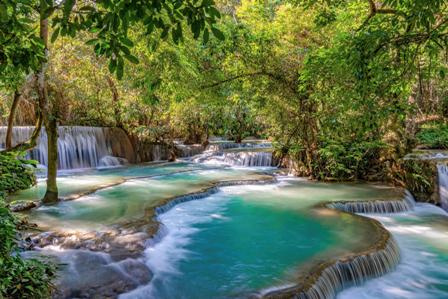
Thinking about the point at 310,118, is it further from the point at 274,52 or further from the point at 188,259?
the point at 188,259

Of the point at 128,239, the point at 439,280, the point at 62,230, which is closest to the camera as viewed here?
the point at 439,280

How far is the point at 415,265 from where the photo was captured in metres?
6.24

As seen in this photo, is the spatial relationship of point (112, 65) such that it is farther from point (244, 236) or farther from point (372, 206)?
point (372, 206)


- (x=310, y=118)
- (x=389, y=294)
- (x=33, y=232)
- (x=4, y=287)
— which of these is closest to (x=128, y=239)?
(x=33, y=232)

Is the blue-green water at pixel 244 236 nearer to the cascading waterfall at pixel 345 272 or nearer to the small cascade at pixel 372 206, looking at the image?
the cascading waterfall at pixel 345 272

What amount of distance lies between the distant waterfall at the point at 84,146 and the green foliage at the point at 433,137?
14638mm

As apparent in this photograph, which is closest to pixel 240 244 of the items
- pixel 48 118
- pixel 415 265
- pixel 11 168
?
pixel 415 265

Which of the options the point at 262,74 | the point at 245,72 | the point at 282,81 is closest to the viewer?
the point at 245,72

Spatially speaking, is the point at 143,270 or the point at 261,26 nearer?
the point at 143,270

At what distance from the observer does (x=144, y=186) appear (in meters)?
11.8

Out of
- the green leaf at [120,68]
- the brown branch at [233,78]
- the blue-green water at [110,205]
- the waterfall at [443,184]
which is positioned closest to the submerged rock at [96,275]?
the blue-green water at [110,205]

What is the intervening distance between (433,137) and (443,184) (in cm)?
582

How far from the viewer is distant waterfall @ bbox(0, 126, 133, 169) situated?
16600 millimetres

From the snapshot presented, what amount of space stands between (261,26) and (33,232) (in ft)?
29.7
